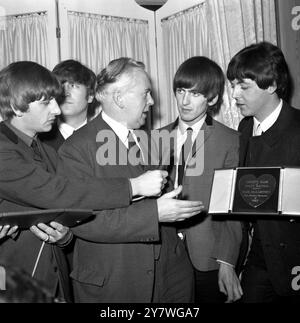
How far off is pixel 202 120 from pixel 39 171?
98 centimetres

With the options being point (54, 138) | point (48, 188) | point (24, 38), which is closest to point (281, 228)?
point (48, 188)

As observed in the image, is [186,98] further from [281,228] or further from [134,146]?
[281,228]

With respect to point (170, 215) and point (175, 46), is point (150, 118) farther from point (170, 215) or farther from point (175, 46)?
point (170, 215)

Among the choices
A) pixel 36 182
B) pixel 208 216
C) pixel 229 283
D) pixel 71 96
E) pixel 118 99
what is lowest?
pixel 229 283

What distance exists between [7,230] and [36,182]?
205mm

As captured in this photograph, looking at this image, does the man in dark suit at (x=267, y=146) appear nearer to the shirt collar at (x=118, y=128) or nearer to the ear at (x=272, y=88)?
the ear at (x=272, y=88)

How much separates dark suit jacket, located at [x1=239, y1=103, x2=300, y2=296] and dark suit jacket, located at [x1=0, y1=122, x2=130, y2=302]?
68 cm

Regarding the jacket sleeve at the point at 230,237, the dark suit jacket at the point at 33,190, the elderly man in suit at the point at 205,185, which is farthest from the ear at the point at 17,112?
the jacket sleeve at the point at 230,237

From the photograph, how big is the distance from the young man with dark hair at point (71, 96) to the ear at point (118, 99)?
0.81 meters

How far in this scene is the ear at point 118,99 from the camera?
191 centimetres

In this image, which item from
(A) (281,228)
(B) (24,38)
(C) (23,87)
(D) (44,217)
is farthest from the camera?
(B) (24,38)

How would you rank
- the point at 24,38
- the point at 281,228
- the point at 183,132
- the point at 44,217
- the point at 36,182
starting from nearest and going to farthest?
the point at 44,217 < the point at 36,182 < the point at 281,228 < the point at 183,132 < the point at 24,38

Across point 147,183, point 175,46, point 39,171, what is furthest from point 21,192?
point 175,46

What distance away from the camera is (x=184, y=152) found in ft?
7.62
